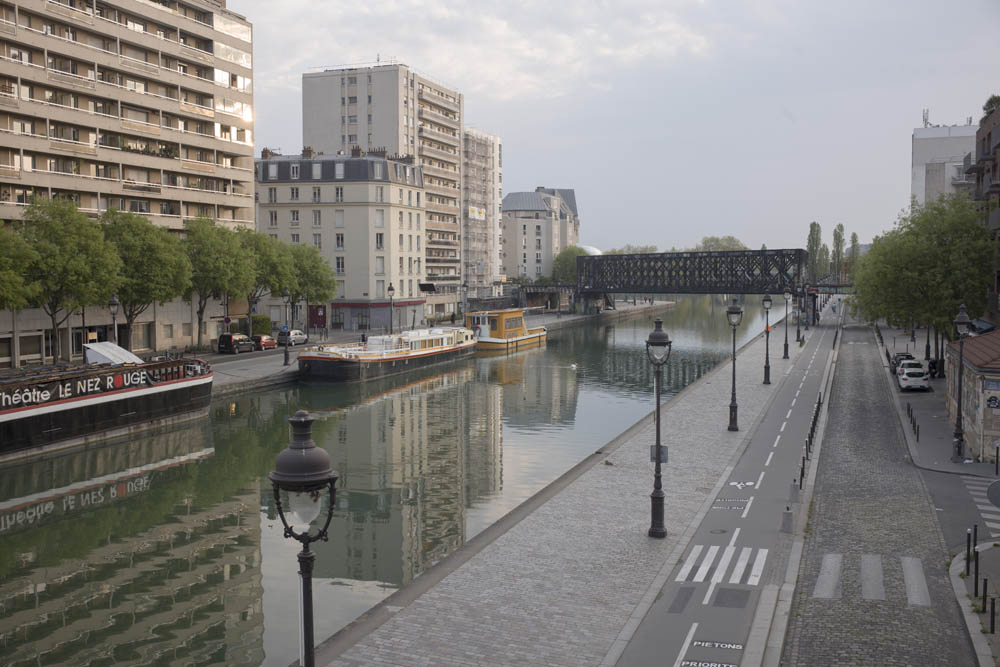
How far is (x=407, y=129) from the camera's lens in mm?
103875

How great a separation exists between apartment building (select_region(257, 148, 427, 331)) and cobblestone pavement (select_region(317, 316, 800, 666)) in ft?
199

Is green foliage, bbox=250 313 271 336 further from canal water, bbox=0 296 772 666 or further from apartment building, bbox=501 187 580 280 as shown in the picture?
apartment building, bbox=501 187 580 280

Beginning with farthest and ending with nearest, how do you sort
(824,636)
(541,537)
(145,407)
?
(145,407)
(541,537)
(824,636)

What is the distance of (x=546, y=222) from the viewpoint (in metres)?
184

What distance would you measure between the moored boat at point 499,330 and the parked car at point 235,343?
21222 mm

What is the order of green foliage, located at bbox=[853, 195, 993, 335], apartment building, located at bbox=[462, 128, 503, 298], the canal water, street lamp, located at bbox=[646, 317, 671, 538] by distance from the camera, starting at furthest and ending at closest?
apartment building, located at bbox=[462, 128, 503, 298]
green foliage, located at bbox=[853, 195, 993, 335]
street lamp, located at bbox=[646, 317, 671, 538]
the canal water

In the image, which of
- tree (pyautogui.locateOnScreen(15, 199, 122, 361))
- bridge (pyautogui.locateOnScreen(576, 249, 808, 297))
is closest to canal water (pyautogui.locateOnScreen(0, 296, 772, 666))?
tree (pyautogui.locateOnScreen(15, 199, 122, 361))

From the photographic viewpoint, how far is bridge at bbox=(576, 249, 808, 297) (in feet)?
378

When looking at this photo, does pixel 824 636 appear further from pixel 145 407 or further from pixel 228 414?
pixel 228 414

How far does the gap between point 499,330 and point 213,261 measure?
95.0 ft

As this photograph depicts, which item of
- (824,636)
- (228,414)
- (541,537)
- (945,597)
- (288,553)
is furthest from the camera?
(228,414)

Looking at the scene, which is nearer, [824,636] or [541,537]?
[824,636]

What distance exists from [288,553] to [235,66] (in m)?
55.1

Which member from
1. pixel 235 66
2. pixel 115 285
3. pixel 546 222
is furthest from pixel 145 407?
pixel 546 222
